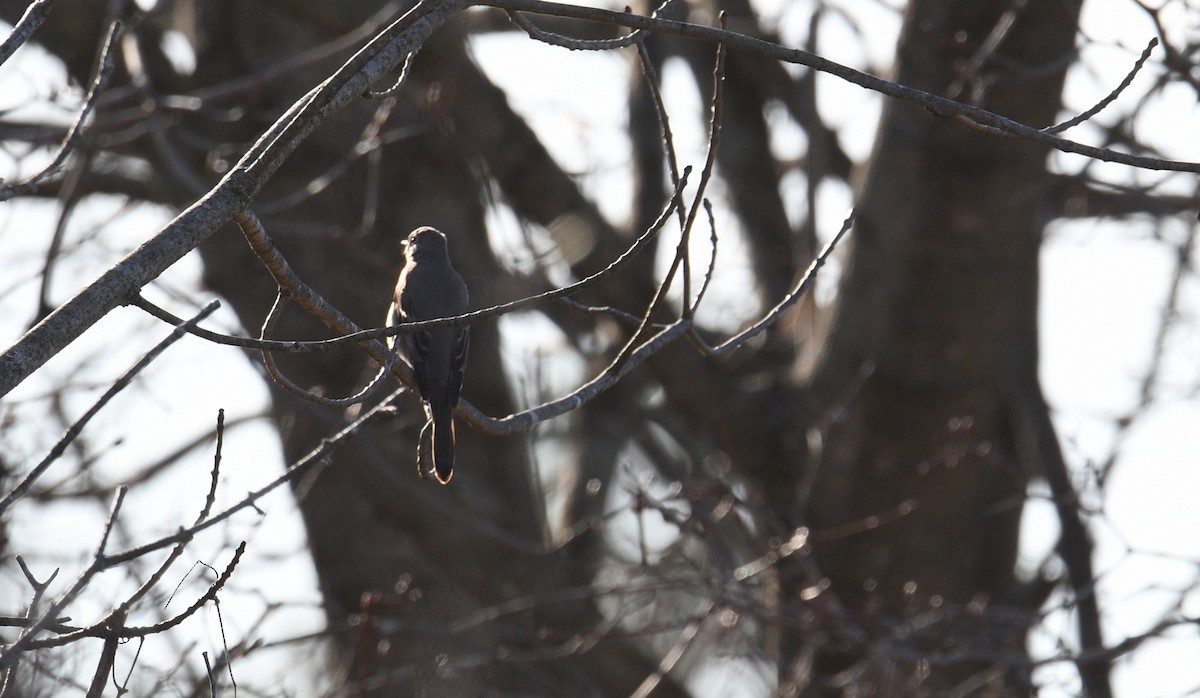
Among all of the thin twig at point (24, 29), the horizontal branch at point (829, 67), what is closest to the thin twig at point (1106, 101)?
the horizontal branch at point (829, 67)

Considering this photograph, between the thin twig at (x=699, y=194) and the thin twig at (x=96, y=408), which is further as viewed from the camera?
the thin twig at (x=699, y=194)

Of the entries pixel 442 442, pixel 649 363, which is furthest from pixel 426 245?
pixel 649 363

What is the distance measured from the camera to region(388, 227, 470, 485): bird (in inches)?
182

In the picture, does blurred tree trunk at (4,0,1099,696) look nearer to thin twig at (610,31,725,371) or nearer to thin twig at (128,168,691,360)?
thin twig at (610,31,725,371)

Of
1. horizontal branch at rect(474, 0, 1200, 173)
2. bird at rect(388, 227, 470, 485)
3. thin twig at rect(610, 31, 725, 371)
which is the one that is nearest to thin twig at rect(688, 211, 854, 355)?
thin twig at rect(610, 31, 725, 371)

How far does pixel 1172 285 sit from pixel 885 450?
13.5ft

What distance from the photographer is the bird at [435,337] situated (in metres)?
4.62

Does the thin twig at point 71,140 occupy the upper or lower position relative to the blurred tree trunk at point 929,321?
lower

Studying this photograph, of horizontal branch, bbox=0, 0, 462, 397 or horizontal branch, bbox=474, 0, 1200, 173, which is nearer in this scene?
horizontal branch, bbox=0, 0, 462, 397

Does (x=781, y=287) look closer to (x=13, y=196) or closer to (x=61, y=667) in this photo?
(x=61, y=667)

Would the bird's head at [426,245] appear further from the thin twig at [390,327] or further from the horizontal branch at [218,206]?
the thin twig at [390,327]

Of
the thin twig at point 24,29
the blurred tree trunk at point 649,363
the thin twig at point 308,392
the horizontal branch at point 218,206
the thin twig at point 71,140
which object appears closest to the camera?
the horizontal branch at point 218,206

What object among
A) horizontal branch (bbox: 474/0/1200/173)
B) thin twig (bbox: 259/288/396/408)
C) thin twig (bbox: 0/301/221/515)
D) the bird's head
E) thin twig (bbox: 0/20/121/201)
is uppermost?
the bird's head

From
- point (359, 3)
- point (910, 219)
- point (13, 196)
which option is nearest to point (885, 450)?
point (910, 219)
